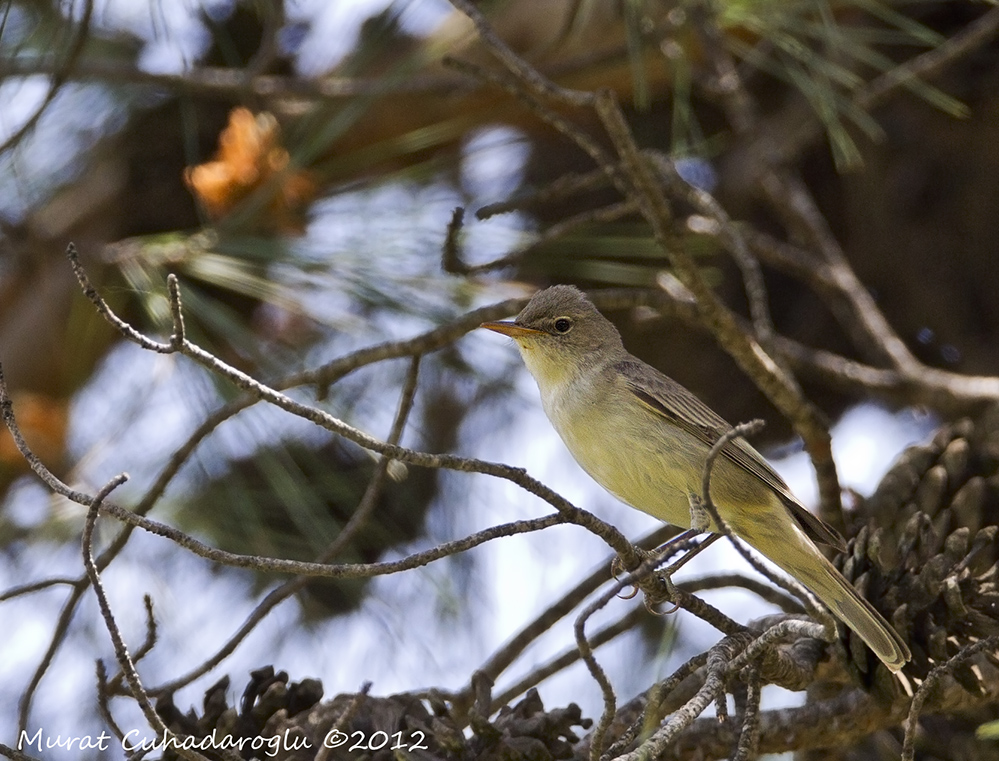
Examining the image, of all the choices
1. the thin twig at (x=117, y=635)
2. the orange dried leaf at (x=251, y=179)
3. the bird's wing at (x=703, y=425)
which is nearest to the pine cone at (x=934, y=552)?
the bird's wing at (x=703, y=425)

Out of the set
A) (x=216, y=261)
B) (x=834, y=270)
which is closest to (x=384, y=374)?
(x=216, y=261)

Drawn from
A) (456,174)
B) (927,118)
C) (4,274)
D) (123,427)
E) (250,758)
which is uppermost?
(927,118)

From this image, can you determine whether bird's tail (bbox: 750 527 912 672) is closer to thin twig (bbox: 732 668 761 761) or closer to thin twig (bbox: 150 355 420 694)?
thin twig (bbox: 732 668 761 761)

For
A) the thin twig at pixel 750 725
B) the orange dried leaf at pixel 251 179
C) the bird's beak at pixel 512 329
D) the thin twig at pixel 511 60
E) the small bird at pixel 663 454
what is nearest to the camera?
the thin twig at pixel 750 725

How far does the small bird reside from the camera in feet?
9.73

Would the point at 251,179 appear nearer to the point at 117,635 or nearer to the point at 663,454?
the point at 663,454

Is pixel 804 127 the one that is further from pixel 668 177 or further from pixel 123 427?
pixel 123 427

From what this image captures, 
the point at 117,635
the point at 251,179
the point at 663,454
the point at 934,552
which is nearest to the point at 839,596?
the point at 934,552

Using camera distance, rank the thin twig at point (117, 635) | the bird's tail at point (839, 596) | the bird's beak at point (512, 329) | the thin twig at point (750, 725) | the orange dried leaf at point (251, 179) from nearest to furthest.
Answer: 1. the thin twig at point (117, 635)
2. the thin twig at point (750, 725)
3. the bird's tail at point (839, 596)
4. the bird's beak at point (512, 329)
5. the orange dried leaf at point (251, 179)

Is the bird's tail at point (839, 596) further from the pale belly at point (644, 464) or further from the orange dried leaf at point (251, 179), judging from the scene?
the orange dried leaf at point (251, 179)

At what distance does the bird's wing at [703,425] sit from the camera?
9.96 ft

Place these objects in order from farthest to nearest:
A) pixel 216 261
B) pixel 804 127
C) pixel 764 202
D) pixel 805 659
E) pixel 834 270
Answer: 1. pixel 764 202
2. pixel 804 127
3. pixel 834 270
4. pixel 216 261
5. pixel 805 659

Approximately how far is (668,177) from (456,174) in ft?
5.12

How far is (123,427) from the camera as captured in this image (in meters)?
3.67
